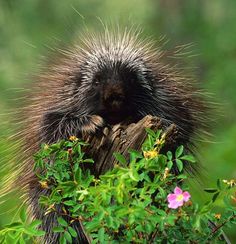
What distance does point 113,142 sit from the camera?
4.77m

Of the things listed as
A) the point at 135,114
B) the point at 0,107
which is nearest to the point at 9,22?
the point at 0,107

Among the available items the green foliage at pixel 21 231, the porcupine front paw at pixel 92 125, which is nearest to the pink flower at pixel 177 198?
the green foliage at pixel 21 231

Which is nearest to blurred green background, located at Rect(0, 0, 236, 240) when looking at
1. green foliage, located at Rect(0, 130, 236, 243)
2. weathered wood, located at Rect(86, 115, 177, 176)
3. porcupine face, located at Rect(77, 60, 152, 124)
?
porcupine face, located at Rect(77, 60, 152, 124)

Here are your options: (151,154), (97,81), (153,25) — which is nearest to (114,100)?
(97,81)

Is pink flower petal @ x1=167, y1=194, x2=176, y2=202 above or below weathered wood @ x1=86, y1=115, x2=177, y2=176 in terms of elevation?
above

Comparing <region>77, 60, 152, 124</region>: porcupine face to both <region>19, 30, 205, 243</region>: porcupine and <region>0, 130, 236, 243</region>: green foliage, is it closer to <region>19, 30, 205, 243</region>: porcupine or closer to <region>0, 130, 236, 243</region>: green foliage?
<region>19, 30, 205, 243</region>: porcupine

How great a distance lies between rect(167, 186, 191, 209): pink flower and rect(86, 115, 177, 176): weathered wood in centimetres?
90

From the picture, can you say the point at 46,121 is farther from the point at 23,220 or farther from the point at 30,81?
the point at 23,220

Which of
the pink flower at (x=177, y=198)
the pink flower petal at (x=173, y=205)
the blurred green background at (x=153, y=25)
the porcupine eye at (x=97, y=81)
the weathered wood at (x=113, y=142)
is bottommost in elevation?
the blurred green background at (x=153, y=25)

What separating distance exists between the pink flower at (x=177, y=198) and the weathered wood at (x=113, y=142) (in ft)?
2.96

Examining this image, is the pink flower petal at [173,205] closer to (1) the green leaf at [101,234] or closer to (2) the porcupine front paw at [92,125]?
(1) the green leaf at [101,234]

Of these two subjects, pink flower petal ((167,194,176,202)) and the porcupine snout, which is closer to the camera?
pink flower petal ((167,194,176,202))

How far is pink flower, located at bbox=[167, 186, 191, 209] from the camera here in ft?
11.9

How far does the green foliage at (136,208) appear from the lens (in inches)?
142
